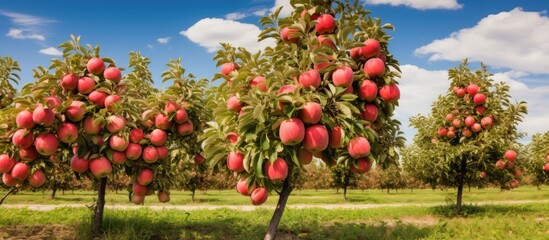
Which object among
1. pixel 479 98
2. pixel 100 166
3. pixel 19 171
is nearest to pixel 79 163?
pixel 100 166

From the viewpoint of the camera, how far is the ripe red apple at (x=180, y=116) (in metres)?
6.70

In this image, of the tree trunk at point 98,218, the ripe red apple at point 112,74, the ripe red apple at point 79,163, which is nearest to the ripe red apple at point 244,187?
the ripe red apple at point 79,163

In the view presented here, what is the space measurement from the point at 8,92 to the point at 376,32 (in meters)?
7.78

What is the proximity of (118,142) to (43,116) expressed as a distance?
46.4 inches

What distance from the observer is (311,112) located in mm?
3936

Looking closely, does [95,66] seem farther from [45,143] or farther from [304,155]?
[304,155]

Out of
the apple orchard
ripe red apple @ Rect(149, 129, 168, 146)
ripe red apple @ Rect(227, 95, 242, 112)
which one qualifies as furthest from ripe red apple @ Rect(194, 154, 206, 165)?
ripe red apple @ Rect(227, 95, 242, 112)

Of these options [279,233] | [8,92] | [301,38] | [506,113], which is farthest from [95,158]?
[506,113]

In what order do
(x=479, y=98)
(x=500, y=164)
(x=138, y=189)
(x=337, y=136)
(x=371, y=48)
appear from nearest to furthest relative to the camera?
(x=337, y=136)
(x=371, y=48)
(x=138, y=189)
(x=479, y=98)
(x=500, y=164)

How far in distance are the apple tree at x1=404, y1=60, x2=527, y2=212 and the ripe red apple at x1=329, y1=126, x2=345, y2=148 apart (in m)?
10.2

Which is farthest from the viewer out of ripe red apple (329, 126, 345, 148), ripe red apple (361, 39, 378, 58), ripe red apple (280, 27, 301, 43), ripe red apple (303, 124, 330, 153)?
ripe red apple (280, 27, 301, 43)

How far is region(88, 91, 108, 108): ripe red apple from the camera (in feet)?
19.1

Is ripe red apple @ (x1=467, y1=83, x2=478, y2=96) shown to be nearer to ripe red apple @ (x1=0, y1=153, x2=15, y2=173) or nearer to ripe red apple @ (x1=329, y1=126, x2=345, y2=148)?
ripe red apple @ (x1=329, y1=126, x2=345, y2=148)

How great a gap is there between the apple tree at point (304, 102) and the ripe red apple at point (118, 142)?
1586 mm
